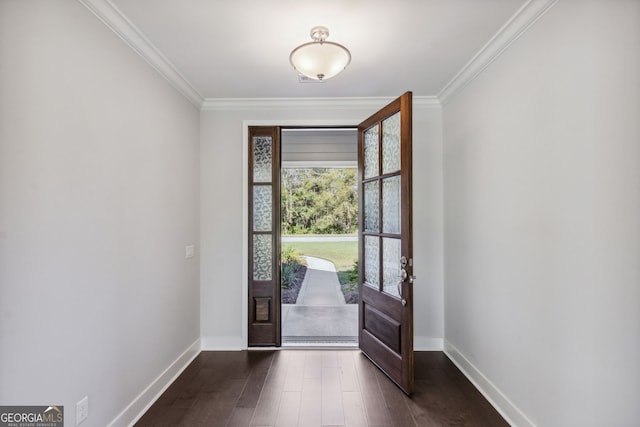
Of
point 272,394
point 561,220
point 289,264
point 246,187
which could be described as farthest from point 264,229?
point 289,264

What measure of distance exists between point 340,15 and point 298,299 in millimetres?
4719

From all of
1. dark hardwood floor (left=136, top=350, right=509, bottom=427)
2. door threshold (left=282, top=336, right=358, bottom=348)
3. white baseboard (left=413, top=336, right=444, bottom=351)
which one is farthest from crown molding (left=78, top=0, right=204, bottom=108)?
white baseboard (left=413, top=336, right=444, bottom=351)

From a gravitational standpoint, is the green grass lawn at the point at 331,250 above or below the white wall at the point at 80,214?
below

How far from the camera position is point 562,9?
1.66 m

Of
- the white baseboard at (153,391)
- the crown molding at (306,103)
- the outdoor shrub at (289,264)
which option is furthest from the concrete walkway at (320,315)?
the crown molding at (306,103)

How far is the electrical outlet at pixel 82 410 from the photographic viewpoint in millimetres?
1647

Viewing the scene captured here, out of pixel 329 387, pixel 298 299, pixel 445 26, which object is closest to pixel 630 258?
pixel 445 26

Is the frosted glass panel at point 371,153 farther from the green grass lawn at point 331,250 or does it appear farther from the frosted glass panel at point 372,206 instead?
the green grass lawn at point 331,250

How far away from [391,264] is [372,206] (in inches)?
23.2

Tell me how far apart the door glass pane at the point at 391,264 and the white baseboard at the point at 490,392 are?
34.5 inches

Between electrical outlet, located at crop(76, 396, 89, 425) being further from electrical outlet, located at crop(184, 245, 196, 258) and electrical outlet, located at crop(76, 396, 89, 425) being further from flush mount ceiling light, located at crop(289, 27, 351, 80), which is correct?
flush mount ceiling light, located at crop(289, 27, 351, 80)

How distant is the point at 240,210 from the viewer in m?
3.32

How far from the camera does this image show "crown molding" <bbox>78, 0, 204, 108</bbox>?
178 cm

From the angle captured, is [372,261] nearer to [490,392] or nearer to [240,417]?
[490,392]
